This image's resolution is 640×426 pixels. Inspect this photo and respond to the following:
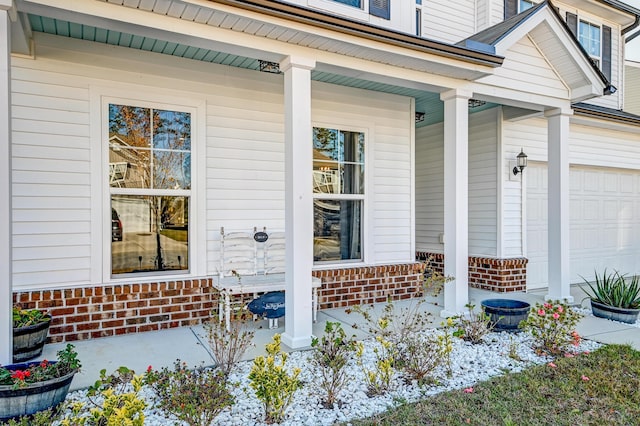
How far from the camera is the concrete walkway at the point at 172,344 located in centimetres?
382

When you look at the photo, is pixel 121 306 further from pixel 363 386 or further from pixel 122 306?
pixel 363 386

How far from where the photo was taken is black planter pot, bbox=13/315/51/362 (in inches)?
146

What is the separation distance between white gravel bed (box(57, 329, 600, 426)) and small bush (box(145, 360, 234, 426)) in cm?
19

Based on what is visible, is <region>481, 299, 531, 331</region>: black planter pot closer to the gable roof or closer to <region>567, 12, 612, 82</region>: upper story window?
the gable roof

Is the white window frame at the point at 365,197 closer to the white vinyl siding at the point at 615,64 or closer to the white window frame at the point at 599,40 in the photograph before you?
the white window frame at the point at 599,40

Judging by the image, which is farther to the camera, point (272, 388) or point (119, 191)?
point (119, 191)

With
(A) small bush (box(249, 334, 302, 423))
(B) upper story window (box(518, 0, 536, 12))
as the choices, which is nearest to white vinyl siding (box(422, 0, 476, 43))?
(B) upper story window (box(518, 0, 536, 12))

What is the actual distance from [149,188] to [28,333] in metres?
1.89

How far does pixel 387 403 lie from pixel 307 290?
4.74 ft

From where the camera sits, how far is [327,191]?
616cm

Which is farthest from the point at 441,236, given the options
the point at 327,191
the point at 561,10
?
the point at 561,10

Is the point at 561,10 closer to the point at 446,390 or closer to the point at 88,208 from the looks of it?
the point at 446,390

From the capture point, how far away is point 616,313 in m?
5.50

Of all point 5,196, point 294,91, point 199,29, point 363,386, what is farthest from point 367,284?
point 5,196
